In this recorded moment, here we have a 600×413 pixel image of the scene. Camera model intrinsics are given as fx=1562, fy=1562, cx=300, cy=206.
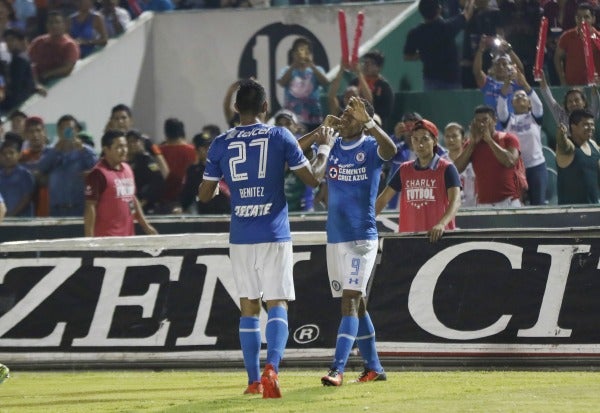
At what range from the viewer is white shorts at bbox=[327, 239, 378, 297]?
38.8 ft

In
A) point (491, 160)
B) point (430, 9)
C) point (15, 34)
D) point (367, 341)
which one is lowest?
point (367, 341)

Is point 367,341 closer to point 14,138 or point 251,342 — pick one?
point 251,342

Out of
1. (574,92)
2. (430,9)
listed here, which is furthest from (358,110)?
(430,9)

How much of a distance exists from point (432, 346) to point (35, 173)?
7.89m

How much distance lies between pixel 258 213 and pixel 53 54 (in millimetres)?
12940

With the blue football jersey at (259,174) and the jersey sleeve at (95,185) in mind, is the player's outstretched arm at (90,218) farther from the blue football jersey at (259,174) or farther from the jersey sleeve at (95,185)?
the blue football jersey at (259,174)

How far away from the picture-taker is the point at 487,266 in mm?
13500

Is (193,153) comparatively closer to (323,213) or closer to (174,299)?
(323,213)

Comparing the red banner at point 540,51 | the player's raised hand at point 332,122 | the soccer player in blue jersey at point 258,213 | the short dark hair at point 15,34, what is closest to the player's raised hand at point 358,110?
the player's raised hand at point 332,122

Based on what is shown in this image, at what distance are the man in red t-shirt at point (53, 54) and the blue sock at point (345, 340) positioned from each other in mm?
12308

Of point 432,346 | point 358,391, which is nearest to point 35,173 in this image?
point 432,346

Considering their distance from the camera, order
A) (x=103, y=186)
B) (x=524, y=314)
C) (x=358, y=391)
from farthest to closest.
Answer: (x=103, y=186)
(x=524, y=314)
(x=358, y=391)

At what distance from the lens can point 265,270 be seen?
1131 centimetres

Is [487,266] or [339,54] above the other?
[339,54]
